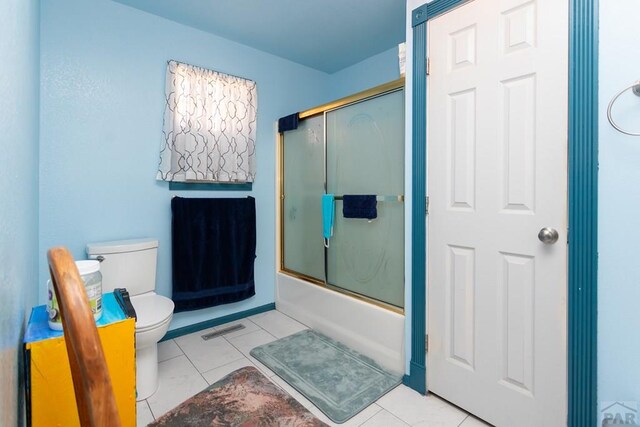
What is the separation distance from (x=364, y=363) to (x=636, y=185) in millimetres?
1617

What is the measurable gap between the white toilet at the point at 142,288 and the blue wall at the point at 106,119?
0.21 m

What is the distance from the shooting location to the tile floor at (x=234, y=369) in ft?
5.01

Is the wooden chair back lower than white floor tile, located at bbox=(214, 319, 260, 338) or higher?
higher

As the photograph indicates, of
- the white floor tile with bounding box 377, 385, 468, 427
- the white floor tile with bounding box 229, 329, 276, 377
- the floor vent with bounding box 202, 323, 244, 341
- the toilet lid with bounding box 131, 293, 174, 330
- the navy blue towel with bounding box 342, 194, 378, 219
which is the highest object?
the navy blue towel with bounding box 342, 194, 378, 219

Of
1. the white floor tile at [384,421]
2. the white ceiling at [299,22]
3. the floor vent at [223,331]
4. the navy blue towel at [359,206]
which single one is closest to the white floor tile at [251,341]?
the floor vent at [223,331]

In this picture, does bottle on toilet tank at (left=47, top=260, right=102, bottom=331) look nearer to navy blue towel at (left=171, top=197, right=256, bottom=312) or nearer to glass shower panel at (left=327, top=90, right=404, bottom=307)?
navy blue towel at (left=171, top=197, right=256, bottom=312)

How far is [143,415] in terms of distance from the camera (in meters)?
1.55

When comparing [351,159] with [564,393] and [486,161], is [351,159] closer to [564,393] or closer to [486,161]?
[486,161]

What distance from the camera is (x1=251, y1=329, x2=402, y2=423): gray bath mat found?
1.64 meters

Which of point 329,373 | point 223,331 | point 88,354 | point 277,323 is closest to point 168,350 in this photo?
point 223,331

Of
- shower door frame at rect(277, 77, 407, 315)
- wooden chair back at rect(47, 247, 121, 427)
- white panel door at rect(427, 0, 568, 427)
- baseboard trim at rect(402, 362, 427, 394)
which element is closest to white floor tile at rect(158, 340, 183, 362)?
shower door frame at rect(277, 77, 407, 315)

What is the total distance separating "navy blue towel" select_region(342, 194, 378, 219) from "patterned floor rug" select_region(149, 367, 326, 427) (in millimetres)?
1161

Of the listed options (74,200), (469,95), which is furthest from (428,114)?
(74,200)

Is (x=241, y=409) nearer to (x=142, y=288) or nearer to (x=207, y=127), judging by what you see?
(x=142, y=288)
